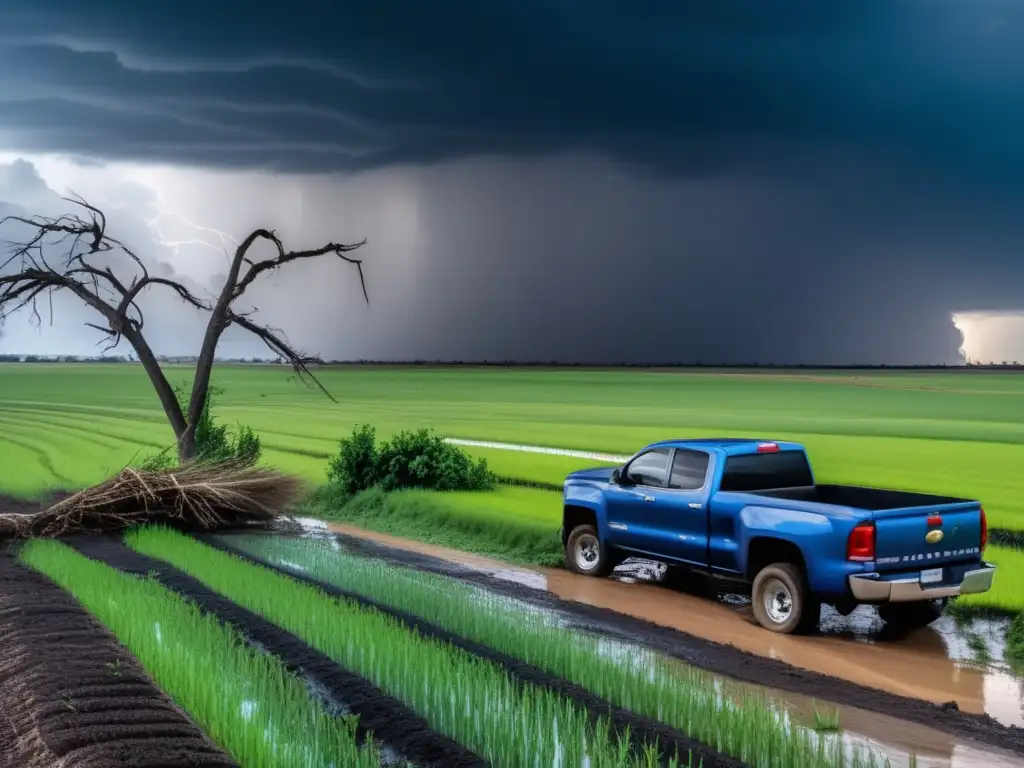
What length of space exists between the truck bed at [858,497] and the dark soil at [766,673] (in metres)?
2.26

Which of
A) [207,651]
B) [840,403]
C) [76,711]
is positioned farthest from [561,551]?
[840,403]

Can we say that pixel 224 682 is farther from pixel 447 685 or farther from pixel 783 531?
pixel 783 531

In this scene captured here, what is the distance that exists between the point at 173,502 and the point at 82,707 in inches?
A: 525

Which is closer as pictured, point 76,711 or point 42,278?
point 76,711

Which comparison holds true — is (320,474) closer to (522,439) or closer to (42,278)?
(42,278)

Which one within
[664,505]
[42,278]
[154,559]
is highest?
[42,278]

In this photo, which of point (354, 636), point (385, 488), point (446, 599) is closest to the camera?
point (354, 636)

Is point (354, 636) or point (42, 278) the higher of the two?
point (42, 278)

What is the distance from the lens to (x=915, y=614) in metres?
13.6

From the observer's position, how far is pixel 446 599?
14078 mm

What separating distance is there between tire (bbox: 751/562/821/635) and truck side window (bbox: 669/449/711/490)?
1.73m

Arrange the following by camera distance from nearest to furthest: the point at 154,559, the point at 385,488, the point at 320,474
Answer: the point at 154,559, the point at 385,488, the point at 320,474

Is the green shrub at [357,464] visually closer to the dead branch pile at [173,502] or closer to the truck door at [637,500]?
the dead branch pile at [173,502]

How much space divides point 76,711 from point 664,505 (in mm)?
8274
